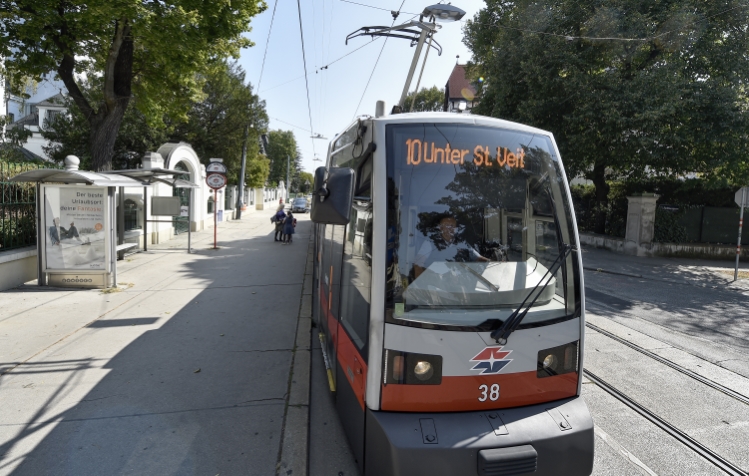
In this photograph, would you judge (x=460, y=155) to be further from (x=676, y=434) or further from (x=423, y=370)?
(x=676, y=434)

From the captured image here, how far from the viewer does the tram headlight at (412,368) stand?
3.25 m

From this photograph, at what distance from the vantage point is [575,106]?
16.7m

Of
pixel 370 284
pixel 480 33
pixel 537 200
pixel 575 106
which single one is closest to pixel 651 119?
pixel 575 106

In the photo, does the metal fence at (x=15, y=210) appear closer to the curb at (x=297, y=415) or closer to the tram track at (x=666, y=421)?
the curb at (x=297, y=415)

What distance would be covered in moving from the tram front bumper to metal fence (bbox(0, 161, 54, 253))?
974cm

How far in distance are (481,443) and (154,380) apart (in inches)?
154

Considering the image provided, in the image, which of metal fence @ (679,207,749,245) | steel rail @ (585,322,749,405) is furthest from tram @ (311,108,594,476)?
metal fence @ (679,207,749,245)

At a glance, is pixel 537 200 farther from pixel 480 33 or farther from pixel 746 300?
pixel 480 33

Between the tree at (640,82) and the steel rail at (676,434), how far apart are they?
1204 cm

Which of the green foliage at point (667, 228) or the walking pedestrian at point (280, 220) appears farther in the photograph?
the walking pedestrian at point (280, 220)

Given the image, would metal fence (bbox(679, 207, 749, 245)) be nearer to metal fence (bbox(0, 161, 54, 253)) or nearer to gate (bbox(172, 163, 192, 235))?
gate (bbox(172, 163, 192, 235))

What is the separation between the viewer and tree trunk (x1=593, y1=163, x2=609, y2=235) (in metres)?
20.5

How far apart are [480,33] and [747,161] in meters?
12.1

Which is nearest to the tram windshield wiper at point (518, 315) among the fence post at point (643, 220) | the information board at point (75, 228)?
the information board at point (75, 228)
